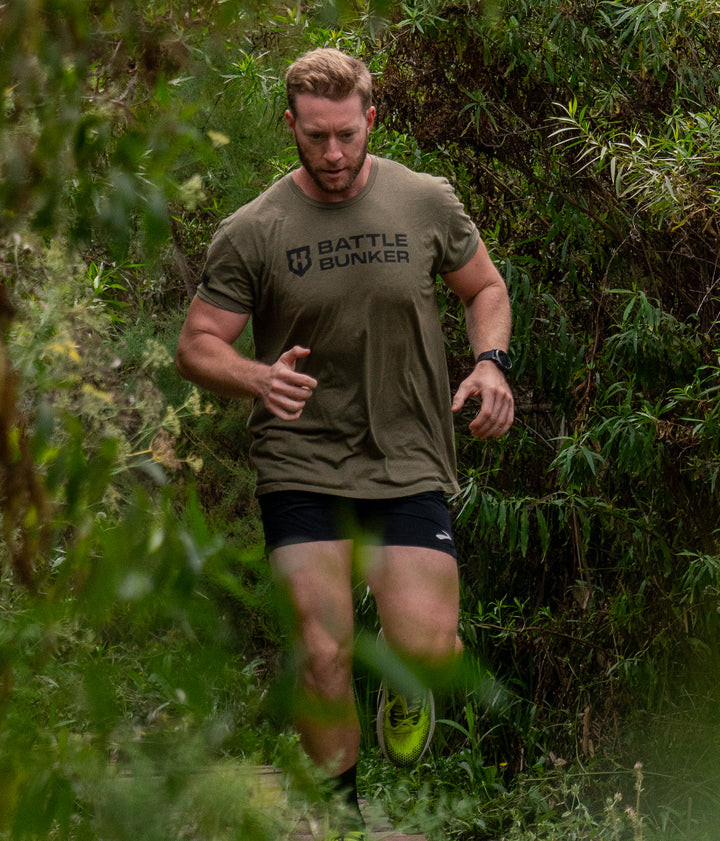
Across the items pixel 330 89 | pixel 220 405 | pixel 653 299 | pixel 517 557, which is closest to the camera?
pixel 330 89

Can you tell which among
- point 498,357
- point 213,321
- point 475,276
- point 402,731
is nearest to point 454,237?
point 475,276

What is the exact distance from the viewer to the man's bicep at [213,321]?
3.58 meters

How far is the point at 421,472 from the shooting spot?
140 inches

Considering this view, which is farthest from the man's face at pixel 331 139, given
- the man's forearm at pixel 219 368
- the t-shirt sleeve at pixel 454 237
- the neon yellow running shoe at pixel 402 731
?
the neon yellow running shoe at pixel 402 731

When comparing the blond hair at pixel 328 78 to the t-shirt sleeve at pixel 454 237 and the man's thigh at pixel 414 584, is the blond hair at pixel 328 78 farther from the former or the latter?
the man's thigh at pixel 414 584

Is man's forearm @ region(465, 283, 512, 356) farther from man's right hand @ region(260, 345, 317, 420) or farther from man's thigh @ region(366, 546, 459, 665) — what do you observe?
man's right hand @ region(260, 345, 317, 420)

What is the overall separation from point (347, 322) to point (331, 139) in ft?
1.68

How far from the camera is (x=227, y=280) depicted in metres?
3.58

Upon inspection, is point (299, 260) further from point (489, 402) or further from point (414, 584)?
point (414, 584)

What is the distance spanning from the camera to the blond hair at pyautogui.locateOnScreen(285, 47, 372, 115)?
3.45 metres

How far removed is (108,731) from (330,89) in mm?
2851

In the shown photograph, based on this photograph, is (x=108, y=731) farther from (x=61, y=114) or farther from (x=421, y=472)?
(x=421, y=472)

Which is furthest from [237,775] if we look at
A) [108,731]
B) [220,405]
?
[220,405]

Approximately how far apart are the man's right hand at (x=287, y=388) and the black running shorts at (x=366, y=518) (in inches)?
18.7
